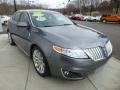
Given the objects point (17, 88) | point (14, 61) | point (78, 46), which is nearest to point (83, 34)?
point (78, 46)

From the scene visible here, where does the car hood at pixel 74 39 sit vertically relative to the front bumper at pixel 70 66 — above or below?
above

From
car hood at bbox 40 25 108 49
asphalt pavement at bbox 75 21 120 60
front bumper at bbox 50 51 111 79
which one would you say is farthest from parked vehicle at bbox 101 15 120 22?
front bumper at bbox 50 51 111 79

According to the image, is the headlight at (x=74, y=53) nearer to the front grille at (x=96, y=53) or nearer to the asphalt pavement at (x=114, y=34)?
the front grille at (x=96, y=53)

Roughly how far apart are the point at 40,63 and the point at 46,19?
139cm

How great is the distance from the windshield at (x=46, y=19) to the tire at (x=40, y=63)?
751 millimetres

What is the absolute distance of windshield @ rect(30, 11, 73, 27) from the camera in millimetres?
4517

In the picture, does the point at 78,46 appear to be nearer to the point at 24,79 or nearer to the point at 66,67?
the point at 66,67

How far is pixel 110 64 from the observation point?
4.78 m

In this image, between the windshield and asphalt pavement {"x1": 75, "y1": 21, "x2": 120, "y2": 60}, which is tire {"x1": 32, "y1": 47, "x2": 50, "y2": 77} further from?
asphalt pavement {"x1": 75, "y1": 21, "x2": 120, "y2": 60}

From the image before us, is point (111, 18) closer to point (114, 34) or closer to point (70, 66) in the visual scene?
point (114, 34)

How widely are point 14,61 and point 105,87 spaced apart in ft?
9.11

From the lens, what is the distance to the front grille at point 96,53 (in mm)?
3211

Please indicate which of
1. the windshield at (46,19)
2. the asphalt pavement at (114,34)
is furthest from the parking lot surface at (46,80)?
the asphalt pavement at (114,34)

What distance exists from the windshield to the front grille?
164 centimetres
